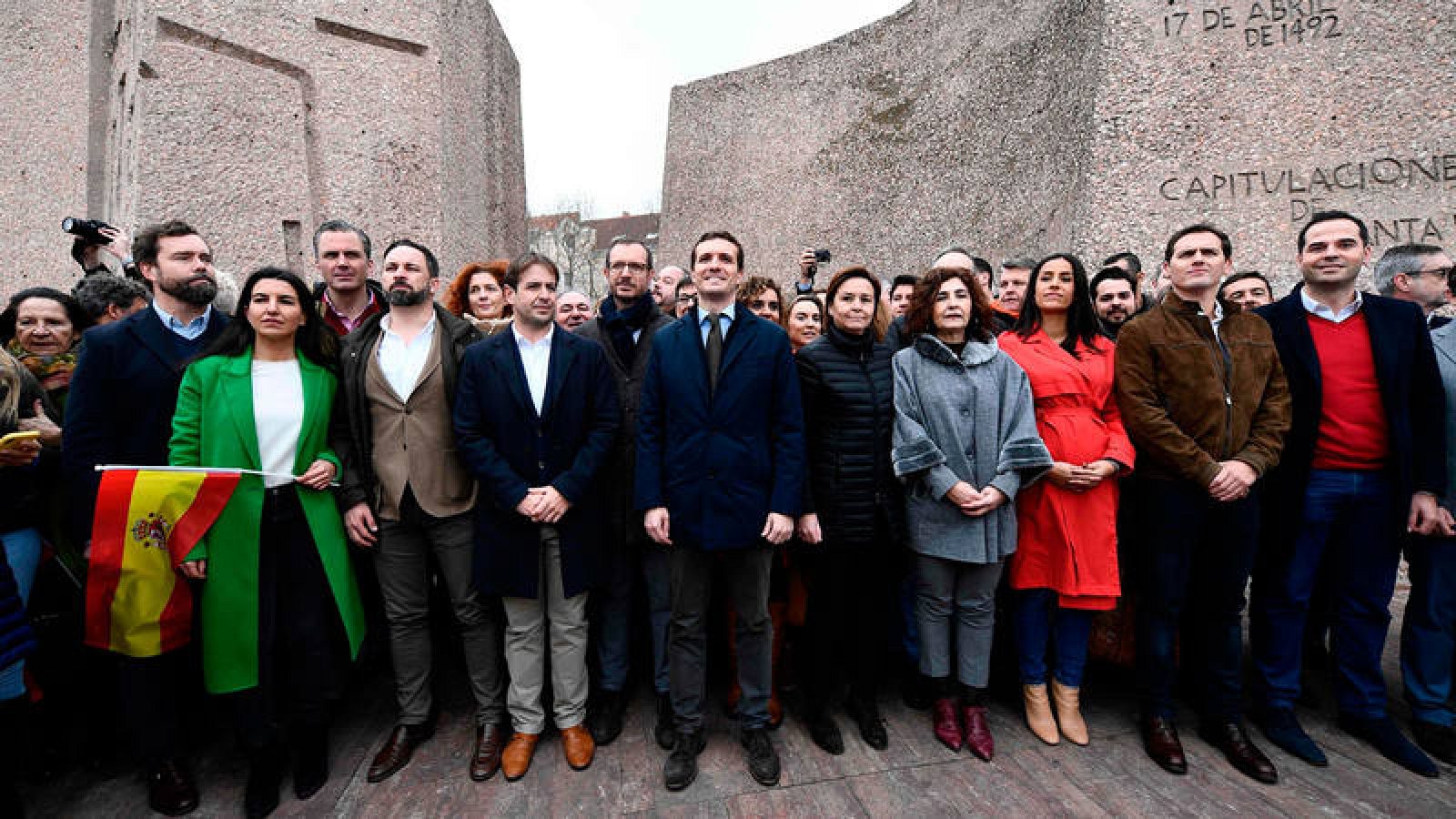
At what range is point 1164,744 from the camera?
2436 mm

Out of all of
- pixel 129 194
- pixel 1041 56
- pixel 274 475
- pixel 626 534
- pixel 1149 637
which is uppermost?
pixel 1041 56

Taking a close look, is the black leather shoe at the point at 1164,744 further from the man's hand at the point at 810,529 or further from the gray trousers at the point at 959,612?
the man's hand at the point at 810,529

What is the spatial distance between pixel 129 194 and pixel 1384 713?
847cm

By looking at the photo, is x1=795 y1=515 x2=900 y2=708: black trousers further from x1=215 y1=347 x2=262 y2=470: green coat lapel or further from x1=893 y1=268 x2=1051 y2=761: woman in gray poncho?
x1=215 y1=347 x2=262 y2=470: green coat lapel

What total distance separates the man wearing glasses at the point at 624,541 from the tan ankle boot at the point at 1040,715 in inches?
62.1

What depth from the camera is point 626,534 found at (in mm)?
2703

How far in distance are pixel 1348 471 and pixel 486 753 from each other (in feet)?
12.4

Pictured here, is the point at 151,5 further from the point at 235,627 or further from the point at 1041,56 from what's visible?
the point at 1041,56

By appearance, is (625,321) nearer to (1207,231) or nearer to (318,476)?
(318,476)

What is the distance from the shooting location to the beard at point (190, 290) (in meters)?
2.46

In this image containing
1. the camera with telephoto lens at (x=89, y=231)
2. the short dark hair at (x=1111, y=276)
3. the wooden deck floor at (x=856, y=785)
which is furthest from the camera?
the short dark hair at (x=1111, y=276)

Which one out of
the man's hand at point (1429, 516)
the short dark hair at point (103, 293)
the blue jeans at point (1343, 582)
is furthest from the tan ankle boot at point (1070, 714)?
the short dark hair at point (103, 293)

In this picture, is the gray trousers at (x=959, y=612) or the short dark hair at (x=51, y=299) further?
the short dark hair at (x=51, y=299)

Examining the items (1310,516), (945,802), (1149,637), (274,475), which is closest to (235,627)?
(274,475)
